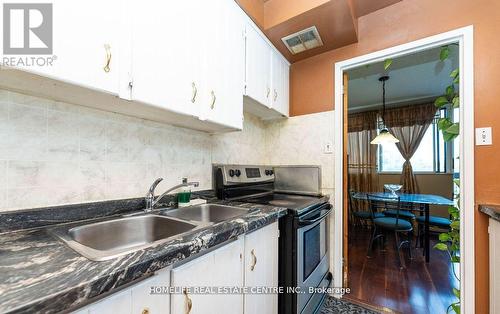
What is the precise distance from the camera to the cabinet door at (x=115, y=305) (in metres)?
0.52

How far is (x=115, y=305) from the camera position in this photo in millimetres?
552

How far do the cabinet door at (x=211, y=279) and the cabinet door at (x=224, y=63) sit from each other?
0.74 metres

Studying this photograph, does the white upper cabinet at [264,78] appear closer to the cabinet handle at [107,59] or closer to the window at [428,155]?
the cabinet handle at [107,59]

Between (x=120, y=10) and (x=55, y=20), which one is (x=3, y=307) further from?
(x=120, y=10)

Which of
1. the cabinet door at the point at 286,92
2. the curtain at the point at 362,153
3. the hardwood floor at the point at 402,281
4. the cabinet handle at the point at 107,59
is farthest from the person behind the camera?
the curtain at the point at 362,153

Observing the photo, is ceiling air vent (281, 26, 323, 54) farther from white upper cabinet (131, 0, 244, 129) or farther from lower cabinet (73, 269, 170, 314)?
lower cabinet (73, 269, 170, 314)

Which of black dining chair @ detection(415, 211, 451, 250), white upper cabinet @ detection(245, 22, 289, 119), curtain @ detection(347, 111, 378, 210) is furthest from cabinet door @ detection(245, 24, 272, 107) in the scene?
curtain @ detection(347, 111, 378, 210)

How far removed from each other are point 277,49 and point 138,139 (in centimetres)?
156

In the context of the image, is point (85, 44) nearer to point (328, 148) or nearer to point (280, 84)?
point (280, 84)

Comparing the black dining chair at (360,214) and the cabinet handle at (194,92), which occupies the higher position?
the cabinet handle at (194,92)

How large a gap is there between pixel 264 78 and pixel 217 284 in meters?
1.57

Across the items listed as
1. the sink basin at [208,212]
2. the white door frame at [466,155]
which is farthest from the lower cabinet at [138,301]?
the white door frame at [466,155]

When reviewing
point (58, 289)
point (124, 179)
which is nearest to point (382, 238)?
point (124, 179)

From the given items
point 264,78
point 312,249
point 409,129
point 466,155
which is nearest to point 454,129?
point 466,155
